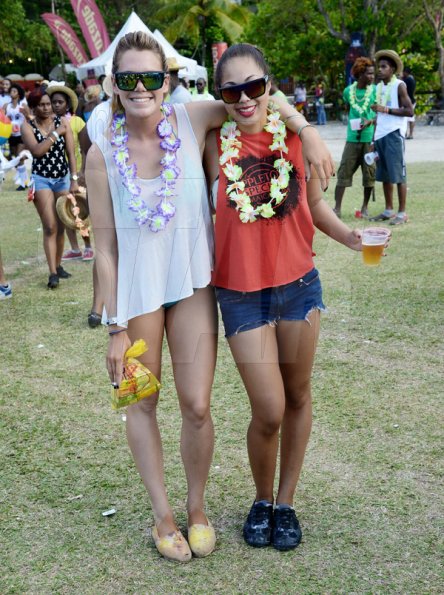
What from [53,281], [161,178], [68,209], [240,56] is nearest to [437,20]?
[53,281]

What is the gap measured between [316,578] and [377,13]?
28.4 meters

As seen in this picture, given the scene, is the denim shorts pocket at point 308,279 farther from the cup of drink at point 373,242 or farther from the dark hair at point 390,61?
the dark hair at point 390,61

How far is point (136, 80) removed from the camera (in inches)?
99.8

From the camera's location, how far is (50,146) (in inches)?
275

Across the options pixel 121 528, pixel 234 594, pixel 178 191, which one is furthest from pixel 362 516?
pixel 178 191

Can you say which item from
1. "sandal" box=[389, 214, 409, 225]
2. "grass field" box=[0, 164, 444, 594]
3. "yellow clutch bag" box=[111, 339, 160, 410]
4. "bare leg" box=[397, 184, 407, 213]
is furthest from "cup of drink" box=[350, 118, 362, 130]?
"yellow clutch bag" box=[111, 339, 160, 410]

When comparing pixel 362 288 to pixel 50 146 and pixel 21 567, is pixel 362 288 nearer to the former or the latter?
pixel 50 146

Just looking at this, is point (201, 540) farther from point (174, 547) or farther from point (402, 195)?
point (402, 195)

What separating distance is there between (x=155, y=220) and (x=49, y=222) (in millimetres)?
4711

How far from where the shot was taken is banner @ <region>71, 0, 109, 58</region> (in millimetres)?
25547

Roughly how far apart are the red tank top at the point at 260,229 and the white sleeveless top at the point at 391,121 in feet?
22.0

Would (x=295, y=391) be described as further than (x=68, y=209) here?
No

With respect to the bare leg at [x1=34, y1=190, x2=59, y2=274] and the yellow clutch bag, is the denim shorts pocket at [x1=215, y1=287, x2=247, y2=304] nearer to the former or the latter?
the yellow clutch bag

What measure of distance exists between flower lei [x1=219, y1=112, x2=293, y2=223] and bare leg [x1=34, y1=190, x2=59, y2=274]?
4692 mm
